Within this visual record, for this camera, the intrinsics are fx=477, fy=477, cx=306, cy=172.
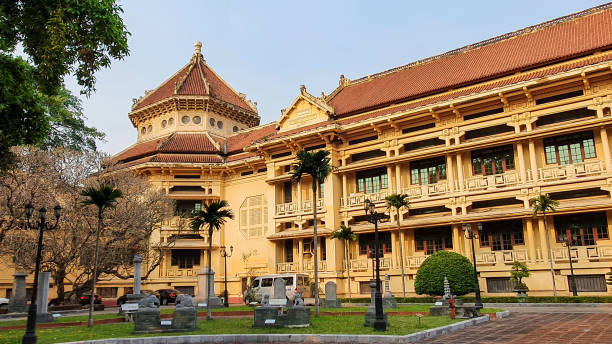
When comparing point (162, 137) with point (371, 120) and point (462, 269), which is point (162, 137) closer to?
point (371, 120)

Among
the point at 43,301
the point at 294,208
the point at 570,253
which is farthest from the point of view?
the point at 294,208

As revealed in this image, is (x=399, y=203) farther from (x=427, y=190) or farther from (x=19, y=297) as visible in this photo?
(x=19, y=297)

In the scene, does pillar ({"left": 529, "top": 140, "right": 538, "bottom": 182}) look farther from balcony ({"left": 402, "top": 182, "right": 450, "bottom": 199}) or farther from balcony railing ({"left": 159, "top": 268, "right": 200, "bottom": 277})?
balcony railing ({"left": 159, "top": 268, "right": 200, "bottom": 277})

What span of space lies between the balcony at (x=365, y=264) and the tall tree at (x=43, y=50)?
2048 centimetres

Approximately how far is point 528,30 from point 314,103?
582 inches

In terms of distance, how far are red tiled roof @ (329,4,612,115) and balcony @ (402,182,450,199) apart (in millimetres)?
6220

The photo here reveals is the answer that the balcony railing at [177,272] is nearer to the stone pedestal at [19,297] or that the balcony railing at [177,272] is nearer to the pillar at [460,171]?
the stone pedestal at [19,297]

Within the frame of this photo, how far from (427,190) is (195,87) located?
25.4 m

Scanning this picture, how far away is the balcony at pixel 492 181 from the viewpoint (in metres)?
26.3

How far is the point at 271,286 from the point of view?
2855 centimetres

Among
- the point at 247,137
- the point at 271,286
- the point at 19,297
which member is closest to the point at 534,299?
the point at 271,286

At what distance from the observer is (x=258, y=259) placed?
119 ft

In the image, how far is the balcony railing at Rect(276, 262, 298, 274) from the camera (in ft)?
108

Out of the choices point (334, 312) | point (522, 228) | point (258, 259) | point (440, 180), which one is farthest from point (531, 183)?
point (258, 259)
